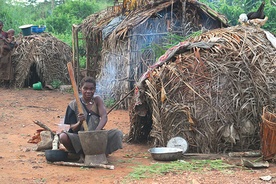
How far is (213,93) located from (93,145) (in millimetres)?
1893

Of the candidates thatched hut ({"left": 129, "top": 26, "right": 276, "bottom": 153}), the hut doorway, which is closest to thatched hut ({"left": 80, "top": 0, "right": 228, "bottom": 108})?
thatched hut ({"left": 129, "top": 26, "right": 276, "bottom": 153})

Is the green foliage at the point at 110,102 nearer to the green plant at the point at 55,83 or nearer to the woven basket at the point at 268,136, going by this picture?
the green plant at the point at 55,83

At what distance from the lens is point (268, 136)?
553 cm

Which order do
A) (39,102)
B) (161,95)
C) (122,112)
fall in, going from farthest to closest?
1. (39,102)
2. (122,112)
3. (161,95)

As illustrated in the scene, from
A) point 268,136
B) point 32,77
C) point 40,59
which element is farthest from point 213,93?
point 32,77

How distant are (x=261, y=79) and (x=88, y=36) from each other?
8838 millimetres

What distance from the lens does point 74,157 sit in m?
5.79

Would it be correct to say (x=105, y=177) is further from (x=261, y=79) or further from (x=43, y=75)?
(x=43, y=75)

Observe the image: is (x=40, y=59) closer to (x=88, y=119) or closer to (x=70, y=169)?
(x=88, y=119)

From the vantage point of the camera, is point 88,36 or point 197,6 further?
point 88,36

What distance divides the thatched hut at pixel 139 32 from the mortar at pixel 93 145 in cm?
539

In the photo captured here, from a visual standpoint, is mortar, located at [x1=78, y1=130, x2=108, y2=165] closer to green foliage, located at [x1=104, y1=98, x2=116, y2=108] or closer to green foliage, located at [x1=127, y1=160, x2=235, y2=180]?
green foliage, located at [x1=127, y1=160, x2=235, y2=180]

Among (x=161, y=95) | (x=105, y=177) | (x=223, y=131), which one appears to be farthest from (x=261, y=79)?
(x=105, y=177)

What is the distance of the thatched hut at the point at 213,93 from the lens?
6.00 metres
